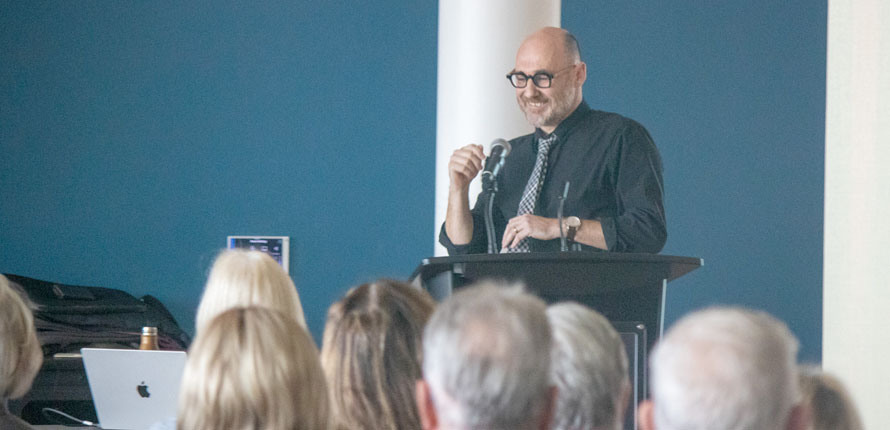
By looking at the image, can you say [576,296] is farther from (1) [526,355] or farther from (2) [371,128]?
(2) [371,128]

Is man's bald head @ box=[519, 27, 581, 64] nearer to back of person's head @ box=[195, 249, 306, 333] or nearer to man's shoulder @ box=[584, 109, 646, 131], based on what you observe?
man's shoulder @ box=[584, 109, 646, 131]

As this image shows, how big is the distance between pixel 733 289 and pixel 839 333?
6.85 ft

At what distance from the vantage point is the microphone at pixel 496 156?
277 cm

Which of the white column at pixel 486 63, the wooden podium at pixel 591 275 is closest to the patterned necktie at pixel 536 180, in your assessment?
the wooden podium at pixel 591 275

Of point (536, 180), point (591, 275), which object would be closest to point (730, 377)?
point (591, 275)

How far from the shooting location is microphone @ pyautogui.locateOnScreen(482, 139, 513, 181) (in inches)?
109

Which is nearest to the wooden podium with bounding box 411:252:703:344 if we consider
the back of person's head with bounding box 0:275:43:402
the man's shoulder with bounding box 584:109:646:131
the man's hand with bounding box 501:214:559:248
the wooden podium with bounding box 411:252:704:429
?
the wooden podium with bounding box 411:252:704:429

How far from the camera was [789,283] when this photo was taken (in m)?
4.74

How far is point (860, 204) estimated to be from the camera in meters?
2.62

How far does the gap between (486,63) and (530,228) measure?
5.57 ft

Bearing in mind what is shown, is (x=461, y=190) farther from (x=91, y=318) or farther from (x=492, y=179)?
(x=91, y=318)

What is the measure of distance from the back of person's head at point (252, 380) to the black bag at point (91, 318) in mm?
2543

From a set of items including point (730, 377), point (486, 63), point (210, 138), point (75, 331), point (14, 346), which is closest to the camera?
point (730, 377)

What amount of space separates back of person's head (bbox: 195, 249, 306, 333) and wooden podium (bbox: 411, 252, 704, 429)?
338 mm
